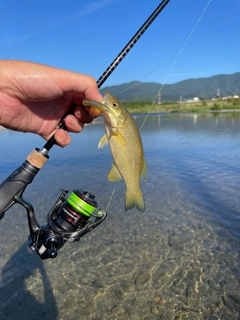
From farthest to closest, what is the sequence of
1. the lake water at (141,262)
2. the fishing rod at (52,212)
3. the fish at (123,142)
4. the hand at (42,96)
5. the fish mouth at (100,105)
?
the lake water at (141,262) → the fishing rod at (52,212) → the hand at (42,96) → the fish at (123,142) → the fish mouth at (100,105)

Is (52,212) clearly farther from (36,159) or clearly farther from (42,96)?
(42,96)

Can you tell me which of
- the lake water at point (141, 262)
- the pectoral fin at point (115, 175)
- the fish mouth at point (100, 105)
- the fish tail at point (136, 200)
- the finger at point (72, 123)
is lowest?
the lake water at point (141, 262)

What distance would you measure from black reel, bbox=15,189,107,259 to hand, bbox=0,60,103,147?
0.69 meters

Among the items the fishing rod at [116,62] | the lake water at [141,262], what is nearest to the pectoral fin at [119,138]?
the fishing rod at [116,62]

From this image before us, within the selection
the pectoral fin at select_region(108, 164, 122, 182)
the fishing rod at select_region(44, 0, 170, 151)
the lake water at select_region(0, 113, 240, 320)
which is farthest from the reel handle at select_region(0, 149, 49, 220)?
the lake water at select_region(0, 113, 240, 320)

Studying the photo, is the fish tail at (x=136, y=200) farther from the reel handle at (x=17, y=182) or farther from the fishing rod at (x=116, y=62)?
the fishing rod at (x=116, y=62)

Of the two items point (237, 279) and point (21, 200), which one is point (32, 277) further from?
point (237, 279)

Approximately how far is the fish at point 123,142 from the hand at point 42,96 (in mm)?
162

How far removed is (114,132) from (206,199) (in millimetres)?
5489

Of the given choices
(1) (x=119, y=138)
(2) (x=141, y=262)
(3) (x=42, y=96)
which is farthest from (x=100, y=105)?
(2) (x=141, y=262)

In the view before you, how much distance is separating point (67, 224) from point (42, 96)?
1181mm

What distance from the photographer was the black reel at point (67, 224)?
2701mm

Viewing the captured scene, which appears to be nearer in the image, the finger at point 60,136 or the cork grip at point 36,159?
the cork grip at point 36,159

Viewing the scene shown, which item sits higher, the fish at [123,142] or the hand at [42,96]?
the hand at [42,96]
